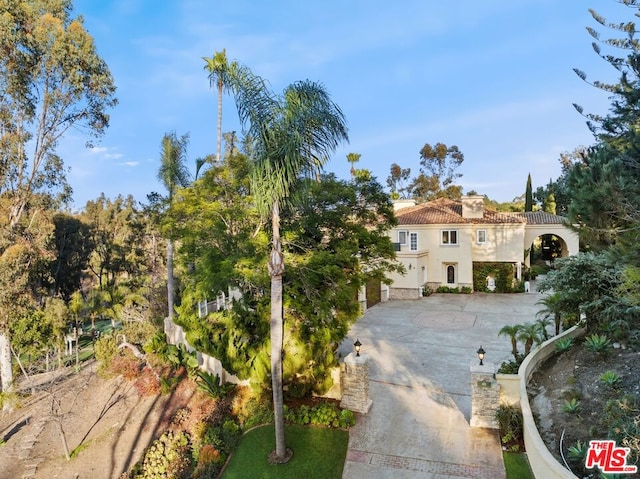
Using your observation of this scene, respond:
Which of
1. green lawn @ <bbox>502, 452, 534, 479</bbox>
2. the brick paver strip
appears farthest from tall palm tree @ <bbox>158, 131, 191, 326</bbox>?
green lawn @ <bbox>502, 452, 534, 479</bbox>

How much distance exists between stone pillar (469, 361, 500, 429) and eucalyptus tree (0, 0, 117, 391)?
2081cm

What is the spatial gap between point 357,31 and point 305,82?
18.8 feet

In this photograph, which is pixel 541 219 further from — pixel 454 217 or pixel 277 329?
pixel 277 329

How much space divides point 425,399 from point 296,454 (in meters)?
4.40

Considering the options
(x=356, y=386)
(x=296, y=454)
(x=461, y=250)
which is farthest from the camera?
(x=461, y=250)

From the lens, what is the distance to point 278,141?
9523mm

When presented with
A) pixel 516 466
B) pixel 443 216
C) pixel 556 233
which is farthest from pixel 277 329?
pixel 556 233

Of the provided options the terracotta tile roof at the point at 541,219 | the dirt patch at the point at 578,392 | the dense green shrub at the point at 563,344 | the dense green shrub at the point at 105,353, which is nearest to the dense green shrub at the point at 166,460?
the dense green shrub at the point at 105,353

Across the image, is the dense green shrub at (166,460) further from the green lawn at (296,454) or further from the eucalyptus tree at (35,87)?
the eucalyptus tree at (35,87)

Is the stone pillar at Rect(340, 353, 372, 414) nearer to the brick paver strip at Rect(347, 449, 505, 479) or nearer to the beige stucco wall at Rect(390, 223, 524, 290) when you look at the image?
the brick paver strip at Rect(347, 449, 505, 479)

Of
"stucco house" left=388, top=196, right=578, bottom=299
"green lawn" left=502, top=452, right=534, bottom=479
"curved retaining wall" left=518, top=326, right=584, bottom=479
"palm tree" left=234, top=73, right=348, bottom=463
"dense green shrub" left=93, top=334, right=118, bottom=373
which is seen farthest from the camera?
"stucco house" left=388, top=196, right=578, bottom=299

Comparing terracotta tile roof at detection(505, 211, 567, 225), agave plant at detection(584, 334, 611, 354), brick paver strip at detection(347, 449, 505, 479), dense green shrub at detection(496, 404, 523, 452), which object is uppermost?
terracotta tile roof at detection(505, 211, 567, 225)

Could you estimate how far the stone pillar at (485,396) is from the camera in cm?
1009

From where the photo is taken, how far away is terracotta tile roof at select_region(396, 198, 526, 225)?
29344 millimetres
